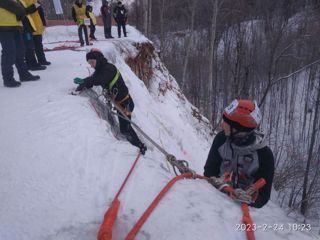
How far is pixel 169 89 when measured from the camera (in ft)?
46.1

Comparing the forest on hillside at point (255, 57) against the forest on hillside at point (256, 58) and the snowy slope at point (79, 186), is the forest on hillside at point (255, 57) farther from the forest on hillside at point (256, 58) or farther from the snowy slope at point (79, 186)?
the snowy slope at point (79, 186)

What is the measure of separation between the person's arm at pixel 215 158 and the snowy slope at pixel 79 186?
0.28 metres

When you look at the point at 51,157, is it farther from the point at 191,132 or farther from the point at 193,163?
the point at 191,132

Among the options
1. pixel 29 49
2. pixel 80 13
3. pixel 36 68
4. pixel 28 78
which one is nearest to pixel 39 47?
pixel 29 49

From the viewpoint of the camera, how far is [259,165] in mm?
3125

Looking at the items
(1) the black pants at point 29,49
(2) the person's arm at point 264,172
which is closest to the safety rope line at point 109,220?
(2) the person's arm at point 264,172

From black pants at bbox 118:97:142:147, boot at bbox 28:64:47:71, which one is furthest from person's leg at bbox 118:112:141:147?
boot at bbox 28:64:47:71

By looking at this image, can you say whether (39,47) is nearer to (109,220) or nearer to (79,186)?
(79,186)

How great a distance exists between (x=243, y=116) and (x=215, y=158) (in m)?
0.54

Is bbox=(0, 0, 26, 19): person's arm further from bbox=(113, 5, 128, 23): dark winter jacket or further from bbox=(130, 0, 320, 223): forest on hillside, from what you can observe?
bbox=(130, 0, 320, 223): forest on hillside

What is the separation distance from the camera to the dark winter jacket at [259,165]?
122 inches

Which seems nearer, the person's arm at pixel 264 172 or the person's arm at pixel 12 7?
the person's arm at pixel 264 172

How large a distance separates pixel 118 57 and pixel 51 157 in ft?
22.3

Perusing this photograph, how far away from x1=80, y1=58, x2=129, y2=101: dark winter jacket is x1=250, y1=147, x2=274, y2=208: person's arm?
10.4 feet
